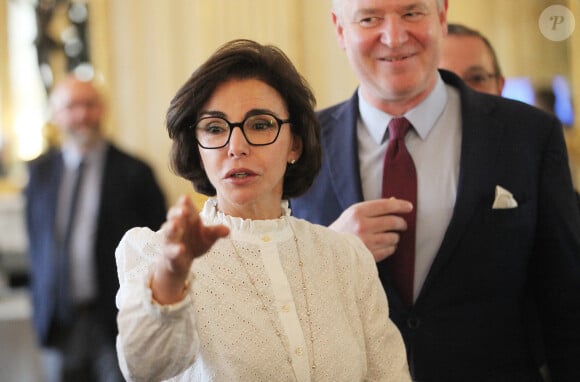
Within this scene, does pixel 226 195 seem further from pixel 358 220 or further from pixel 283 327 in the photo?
pixel 358 220

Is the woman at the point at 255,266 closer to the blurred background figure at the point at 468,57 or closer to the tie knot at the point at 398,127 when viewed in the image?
the tie knot at the point at 398,127

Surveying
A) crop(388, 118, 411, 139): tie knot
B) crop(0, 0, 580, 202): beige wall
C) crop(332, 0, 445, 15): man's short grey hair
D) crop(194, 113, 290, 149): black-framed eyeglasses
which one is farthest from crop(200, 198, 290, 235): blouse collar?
crop(0, 0, 580, 202): beige wall

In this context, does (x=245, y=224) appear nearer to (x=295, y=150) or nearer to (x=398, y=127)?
(x=295, y=150)

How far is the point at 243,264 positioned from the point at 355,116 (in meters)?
0.86

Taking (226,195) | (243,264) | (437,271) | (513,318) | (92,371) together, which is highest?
(226,195)

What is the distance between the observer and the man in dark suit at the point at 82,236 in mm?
3457

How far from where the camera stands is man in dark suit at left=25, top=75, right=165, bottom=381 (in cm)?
346

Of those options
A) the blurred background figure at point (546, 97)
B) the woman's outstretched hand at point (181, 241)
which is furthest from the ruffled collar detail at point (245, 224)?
the blurred background figure at point (546, 97)

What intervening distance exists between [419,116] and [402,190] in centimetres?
22

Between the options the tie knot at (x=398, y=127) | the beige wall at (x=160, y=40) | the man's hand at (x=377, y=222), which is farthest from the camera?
the beige wall at (x=160, y=40)

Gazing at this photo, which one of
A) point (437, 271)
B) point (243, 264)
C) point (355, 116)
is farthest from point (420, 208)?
point (243, 264)

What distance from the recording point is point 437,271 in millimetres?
2006

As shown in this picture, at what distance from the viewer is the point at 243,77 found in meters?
1.51

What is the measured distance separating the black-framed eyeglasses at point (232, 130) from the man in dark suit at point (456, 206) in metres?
0.48
